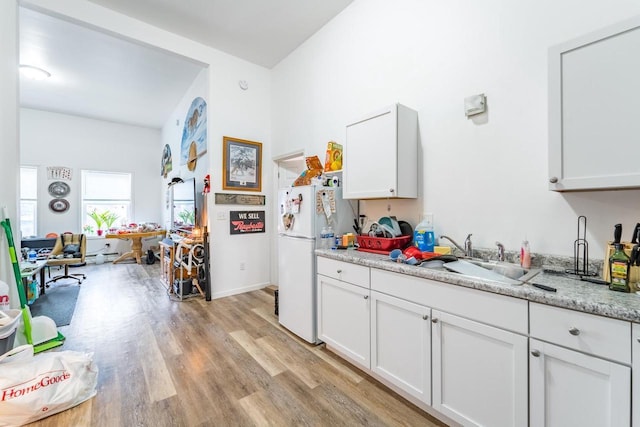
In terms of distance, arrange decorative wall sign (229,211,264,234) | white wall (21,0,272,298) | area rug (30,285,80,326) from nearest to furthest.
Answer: area rug (30,285,80,326), white wall (21,0,272,298), decorative wall sign (229,211,264,234)

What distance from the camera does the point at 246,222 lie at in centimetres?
390

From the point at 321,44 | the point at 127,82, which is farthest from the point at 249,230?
the point at 127,82

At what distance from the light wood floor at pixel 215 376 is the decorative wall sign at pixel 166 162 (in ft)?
13.1

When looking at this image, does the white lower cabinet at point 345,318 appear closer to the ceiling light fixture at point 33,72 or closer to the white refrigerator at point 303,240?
the white refrigerator at point 303,240

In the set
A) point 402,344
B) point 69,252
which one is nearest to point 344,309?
point 402,344

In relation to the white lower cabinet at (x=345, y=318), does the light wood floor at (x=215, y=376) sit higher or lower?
lower

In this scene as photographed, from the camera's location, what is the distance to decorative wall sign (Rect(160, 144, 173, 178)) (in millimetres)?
6352

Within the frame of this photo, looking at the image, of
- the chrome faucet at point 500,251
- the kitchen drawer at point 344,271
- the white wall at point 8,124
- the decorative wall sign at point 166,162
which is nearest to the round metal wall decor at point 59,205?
the decorative wall sign at point 166,162

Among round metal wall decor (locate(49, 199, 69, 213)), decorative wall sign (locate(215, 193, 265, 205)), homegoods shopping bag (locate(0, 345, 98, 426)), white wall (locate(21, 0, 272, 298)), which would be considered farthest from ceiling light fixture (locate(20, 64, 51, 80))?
homegoods shopping bag (locate(0, 345, 98, 426))

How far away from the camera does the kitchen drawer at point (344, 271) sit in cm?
189

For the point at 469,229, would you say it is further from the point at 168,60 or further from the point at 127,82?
the point at 127,82

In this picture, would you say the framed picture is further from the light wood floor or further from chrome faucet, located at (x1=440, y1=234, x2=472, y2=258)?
chrome faucet, located at (x1=440, y1=234, x2=472, y2=258)

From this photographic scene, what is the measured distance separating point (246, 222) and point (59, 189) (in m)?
5.30

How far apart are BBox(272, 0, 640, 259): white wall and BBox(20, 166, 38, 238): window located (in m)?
7.25
